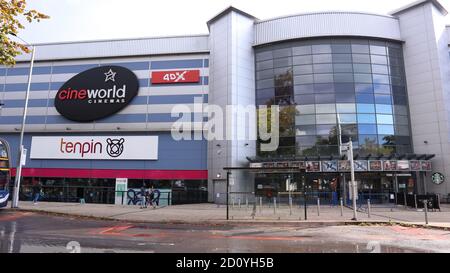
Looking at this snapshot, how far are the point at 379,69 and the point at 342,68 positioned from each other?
385cm

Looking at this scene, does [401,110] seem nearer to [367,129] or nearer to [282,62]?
[367,129]

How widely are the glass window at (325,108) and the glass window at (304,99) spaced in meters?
0.78

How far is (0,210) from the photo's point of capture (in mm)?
20047

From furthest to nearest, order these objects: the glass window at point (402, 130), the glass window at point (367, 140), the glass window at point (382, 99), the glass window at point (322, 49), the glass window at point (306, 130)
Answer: the glass window at point (322, 49), the glass window at point (382, 99), the glass window at point (402, 130), the glass window at point (306, 130), the glass window at point (367, 140)

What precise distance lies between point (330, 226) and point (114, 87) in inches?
1062

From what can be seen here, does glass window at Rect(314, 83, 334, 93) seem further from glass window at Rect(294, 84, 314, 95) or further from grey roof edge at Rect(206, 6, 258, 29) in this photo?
grey roof edge at Rect(206, 6, 258, 29)

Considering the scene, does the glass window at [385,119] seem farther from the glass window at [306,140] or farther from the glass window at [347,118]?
the glass window at [306,140]

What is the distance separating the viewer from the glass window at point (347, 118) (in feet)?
97.8

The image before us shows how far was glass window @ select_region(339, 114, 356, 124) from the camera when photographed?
97.8 feet

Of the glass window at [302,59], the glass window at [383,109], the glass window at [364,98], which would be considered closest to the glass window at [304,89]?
the glass window at [302,59]

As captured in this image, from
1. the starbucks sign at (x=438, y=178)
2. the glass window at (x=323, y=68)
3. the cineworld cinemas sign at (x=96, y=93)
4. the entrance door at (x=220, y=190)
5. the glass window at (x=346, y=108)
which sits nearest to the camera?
the starbucks sign at (x=438, y=178)

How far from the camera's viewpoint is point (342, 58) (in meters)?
31.3
